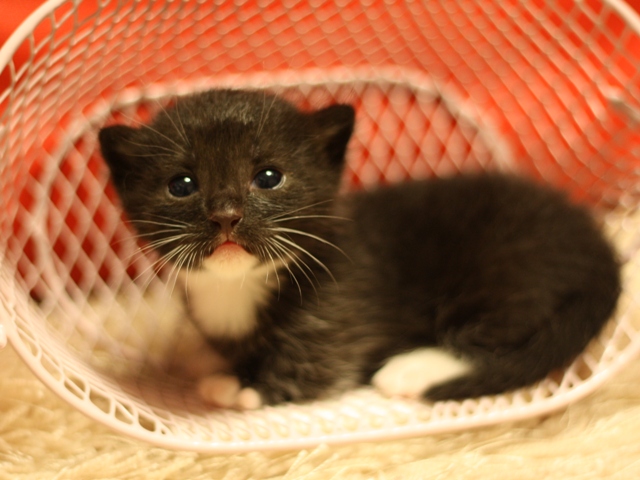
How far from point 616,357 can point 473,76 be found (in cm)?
107

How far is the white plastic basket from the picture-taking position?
1014 mm

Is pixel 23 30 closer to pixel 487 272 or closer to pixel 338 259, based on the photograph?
pixel 338 259

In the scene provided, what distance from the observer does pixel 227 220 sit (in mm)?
970

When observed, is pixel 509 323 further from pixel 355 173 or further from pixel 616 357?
pixel 355 173

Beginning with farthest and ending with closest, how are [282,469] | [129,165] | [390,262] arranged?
[390,262] → [129,165] → [282,469]

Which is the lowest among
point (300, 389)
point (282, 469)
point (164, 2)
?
point (282, 469)

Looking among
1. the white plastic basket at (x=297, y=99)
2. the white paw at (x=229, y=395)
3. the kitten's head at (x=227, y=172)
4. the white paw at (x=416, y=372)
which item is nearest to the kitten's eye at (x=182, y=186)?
the kitten's head at (x=227, y=172)

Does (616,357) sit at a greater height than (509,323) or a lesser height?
lesser

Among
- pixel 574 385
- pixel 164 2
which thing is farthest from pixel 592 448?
pixel 164 2

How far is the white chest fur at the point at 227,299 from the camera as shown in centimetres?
118

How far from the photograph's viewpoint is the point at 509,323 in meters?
1.31

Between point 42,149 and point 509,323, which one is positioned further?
point 42,149

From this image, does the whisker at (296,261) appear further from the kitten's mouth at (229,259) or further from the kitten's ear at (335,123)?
the kitten's ear at (335,123)

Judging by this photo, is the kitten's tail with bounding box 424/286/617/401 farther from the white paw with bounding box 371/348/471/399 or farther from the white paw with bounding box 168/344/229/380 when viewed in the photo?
the white paw with bounding box 168/344/229/380
